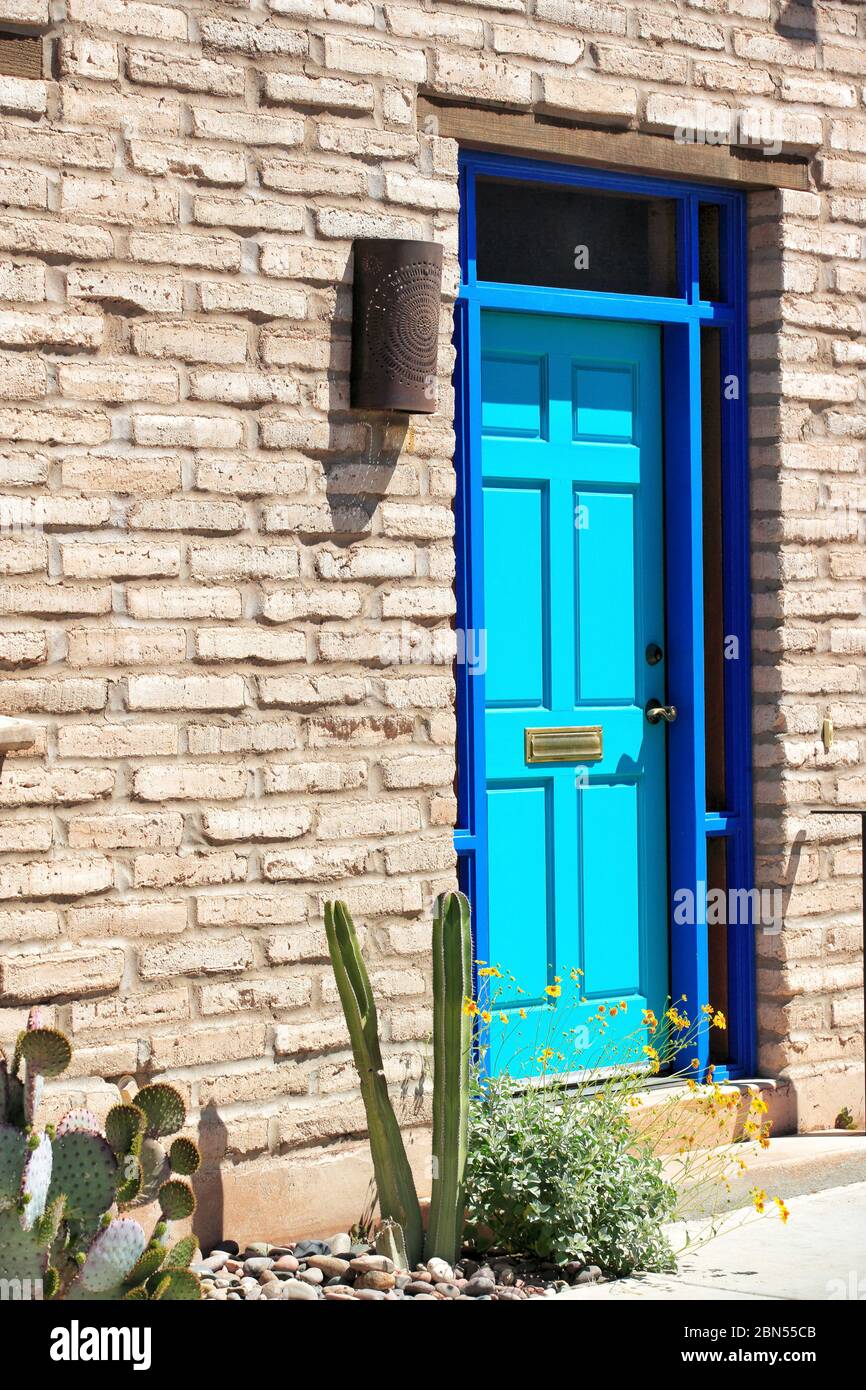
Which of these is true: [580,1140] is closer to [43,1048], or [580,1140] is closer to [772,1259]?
[772,1259]

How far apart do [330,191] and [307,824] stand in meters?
1.79

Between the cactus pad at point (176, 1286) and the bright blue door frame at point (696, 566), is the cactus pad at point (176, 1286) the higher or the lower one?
the lower one

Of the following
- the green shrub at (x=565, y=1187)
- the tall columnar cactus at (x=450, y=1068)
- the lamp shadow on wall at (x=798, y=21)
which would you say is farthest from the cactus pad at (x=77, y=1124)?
the lamp shadow on wall at (x=798, y=21)

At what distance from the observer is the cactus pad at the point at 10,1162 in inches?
153

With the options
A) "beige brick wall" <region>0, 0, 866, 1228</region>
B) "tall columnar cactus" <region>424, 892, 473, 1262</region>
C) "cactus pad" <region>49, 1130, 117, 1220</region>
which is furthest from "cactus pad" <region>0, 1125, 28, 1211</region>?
"tall columnar cactus" <region>424, 892, 473, 1262</region>

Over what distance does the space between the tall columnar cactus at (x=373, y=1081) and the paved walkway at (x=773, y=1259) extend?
48 centimetres

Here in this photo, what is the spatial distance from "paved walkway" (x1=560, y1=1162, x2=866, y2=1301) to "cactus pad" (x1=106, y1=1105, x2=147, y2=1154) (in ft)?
4.27

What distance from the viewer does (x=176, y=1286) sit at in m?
4.06

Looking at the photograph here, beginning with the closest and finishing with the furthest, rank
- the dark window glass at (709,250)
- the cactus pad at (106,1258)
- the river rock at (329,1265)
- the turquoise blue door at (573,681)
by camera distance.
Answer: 1. the cactus pad at (106,1258)
2. the river rock at (329,1265)
3. the turquoise blue door at (573,681)
4. the dark window glass at (709,250)

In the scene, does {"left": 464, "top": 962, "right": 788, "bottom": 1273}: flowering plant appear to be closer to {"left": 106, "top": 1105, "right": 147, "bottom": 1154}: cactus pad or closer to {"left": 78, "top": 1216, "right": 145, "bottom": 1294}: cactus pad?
{"left": 106, "top": 1105, "right": 147, "bottom": 1154}: cactus pad

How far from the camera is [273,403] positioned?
5.19m

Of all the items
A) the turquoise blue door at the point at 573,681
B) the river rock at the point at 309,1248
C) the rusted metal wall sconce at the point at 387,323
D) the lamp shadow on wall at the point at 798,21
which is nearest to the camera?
the river rock at the point at 309,1248

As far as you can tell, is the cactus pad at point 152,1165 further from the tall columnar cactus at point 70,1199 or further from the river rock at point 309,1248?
the river rock at point 309,1248

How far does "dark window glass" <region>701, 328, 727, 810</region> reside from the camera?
21.1ft
